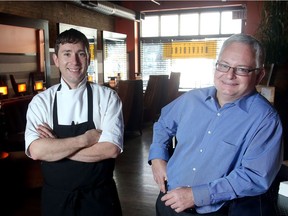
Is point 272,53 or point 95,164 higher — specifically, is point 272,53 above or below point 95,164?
above

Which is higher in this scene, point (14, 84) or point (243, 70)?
point (243, 70)

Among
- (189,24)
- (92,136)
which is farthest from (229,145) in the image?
(189,24)

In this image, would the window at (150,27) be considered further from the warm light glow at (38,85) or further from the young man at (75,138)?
the young man at (75,138)

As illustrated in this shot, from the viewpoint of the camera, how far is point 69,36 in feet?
4.86

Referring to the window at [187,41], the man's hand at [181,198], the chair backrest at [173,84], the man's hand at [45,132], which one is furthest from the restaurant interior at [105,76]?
the man's hand at [45,132]

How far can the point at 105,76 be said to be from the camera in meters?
8.43

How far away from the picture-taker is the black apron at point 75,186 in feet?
4.71

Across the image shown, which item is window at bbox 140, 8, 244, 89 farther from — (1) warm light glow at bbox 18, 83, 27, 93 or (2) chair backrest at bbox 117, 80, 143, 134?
(1) warm light glow at bbox 18, 83, 27, 93

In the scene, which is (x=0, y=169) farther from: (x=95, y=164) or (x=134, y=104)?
(x=134, y=104)

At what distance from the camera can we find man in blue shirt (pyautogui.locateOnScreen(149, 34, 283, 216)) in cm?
112

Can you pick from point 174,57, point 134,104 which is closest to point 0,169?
point 134,104

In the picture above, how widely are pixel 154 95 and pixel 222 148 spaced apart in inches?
208

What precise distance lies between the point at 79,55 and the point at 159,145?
0.59 meters

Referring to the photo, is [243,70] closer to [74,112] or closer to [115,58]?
[74,112]
